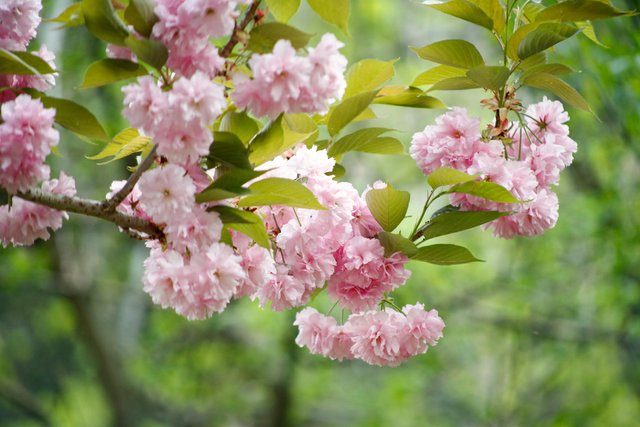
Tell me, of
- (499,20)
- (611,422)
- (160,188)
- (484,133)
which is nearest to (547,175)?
(484,133)

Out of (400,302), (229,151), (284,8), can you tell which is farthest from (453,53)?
(400,302)

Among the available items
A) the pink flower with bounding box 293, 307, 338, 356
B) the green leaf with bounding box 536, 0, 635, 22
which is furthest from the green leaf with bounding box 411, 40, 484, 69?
the pink flower with bounding box 293, 307, 338, 356

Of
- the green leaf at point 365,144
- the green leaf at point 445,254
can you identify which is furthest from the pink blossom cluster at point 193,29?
the green leaf at point 445,254

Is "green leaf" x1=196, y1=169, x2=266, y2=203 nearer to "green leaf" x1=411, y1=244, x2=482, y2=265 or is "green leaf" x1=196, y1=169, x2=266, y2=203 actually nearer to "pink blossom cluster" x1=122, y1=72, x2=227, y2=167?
"pink blossom cluster" x1=122, y1=72, x2=227, y2=167

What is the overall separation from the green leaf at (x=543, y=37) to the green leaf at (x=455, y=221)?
245 millimetres

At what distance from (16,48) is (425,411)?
5.55 metres

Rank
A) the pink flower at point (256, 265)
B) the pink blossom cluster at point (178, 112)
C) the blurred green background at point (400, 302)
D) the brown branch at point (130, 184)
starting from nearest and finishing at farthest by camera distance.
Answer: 1. the pink blossom cluster at point (178, 112)
2. the brown branch at point (130, 184)
3. the pink flower at point (256, 265)
4. the blurred green background at point (400, 302)

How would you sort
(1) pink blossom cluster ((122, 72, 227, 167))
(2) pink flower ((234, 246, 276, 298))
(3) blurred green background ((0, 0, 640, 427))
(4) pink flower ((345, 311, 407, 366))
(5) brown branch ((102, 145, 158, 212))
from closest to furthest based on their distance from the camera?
(1) pink blossom cluster ((122, 72, 227, 167)), (5) brown branch ((102, 145, 158, 212)), (2) pink flower ((234, 246, 276, 298)), (4) pink flower ((345, 311, 407, 366)), (3) blurred green background ((0, 0, 640, 427))

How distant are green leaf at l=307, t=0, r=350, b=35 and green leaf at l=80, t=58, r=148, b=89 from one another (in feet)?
0.74

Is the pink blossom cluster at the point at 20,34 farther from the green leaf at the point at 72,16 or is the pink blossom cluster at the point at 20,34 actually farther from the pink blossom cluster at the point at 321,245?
the pink blossom cluster at the point at 321,245

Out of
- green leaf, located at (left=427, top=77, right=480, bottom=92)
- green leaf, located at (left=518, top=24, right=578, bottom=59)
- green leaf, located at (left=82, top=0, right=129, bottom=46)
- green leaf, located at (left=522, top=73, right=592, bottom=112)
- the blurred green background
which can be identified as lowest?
the blurred green background

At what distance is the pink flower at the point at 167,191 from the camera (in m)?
0.93

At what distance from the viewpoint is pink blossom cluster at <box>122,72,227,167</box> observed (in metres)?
0.87

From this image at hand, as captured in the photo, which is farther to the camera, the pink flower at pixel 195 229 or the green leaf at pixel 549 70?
the green leaf at pixel 549 70
